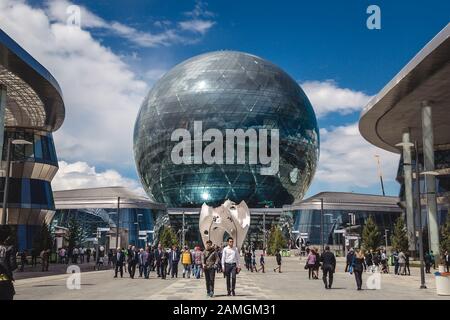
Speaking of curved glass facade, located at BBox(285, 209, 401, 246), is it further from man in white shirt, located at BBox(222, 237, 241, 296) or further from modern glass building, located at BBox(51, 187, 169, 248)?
man in white shirt, located at BBox(222, 237, 241, 296)

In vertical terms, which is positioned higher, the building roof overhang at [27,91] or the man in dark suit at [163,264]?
the building roof overhang at [27,91]

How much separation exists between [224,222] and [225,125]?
53.2 metres

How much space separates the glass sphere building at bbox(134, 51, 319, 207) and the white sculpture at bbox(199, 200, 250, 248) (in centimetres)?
5007

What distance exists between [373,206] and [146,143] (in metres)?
43.2

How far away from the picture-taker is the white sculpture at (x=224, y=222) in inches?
1698

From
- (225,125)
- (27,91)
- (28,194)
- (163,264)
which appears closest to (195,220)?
(225,125)

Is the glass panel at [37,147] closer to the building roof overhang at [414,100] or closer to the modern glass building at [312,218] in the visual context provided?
the building roof overhang at [414,100]

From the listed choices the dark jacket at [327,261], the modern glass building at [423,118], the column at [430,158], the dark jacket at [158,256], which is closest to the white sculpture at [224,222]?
the dark jacket at [158,256]

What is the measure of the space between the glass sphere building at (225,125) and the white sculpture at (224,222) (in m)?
50.1

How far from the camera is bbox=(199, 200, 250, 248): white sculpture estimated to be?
43.1m

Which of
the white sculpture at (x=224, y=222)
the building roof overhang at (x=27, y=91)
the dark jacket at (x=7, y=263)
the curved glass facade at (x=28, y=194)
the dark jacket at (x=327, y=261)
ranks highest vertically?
the building roof overhang at (x=27, y=91)

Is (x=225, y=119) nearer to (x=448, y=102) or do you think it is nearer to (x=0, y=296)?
(x=448, y=102)

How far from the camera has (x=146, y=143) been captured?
103375 millimetres

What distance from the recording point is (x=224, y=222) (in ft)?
142
